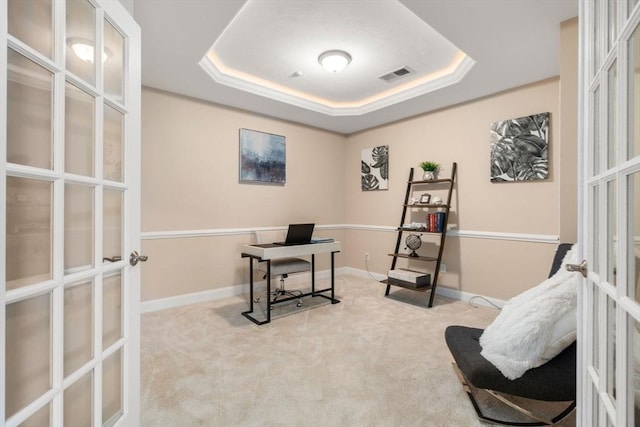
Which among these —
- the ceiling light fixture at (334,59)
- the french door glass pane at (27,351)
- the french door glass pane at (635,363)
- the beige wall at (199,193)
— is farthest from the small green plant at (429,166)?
the french door glass pane at (27,351)

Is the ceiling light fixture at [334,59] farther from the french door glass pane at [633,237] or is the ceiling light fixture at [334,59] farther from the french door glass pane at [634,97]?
the french door glass pane at [633,237]

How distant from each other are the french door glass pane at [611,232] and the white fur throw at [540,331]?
0.59m

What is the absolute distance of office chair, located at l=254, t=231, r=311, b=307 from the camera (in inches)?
126

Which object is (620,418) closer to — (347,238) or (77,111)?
(77,111)

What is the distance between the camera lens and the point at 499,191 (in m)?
3.31

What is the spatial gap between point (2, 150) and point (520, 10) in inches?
105

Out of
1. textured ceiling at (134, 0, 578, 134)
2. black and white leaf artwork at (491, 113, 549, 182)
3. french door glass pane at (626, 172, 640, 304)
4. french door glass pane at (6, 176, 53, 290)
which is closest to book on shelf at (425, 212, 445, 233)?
black and white leaf artwork at (491, 113, 549, 182)

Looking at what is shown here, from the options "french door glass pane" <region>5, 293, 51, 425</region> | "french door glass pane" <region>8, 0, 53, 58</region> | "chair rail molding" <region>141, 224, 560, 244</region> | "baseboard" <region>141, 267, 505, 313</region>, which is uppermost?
"french door glass pane" <region>8, 0, 53, 58</region>

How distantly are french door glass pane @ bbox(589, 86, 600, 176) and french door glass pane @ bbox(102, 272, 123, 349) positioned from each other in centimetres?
181

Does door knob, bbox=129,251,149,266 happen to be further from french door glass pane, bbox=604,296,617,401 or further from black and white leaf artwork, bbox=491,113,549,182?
black and white leaf artwork, bbox=491,113,549,182

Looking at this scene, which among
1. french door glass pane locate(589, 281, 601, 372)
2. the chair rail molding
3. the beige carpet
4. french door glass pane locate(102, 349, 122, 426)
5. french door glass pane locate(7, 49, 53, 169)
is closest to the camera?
french door glass pane locate(7, 49, 53, 169)

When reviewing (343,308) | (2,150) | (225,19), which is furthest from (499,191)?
(2,150)

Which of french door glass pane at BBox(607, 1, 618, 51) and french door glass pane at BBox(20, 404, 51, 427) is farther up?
french door glass pane at BBox(607, 1, 618, 51)

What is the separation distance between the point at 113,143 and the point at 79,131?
18cm
